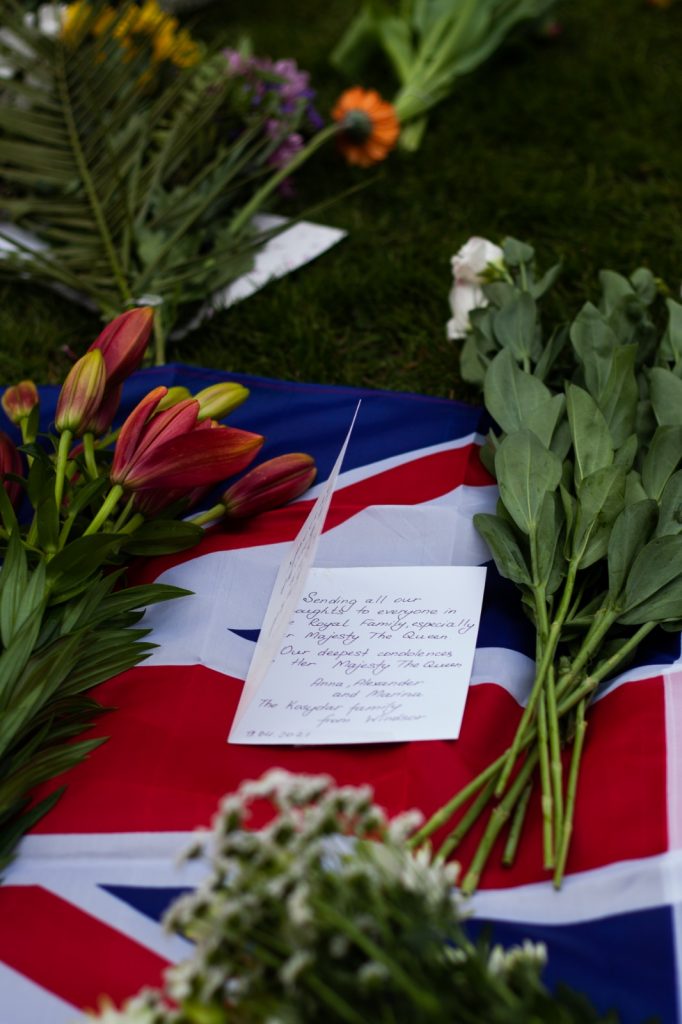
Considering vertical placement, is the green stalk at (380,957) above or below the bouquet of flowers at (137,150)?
below

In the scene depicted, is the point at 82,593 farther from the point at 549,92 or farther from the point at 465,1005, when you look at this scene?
the point at 549,92

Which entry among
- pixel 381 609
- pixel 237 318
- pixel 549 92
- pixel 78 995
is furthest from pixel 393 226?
pixel 78 995

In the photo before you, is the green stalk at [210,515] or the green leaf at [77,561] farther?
the green stalk at [210,515]

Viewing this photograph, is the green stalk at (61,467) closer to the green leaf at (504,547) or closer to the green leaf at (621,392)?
the green leaf at (504,547)

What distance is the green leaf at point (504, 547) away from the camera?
3.17ft

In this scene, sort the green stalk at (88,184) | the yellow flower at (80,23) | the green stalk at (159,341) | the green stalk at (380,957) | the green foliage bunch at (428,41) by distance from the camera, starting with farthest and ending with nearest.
Result: the green foliage bunch at (428,41)
the yellow flower at (80,23)
the green stalk at (88,184)
the green stalk at (159,341)
the green stalk at (380,957)

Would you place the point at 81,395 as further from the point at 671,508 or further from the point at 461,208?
the point at 461,208

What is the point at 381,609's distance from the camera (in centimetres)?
103

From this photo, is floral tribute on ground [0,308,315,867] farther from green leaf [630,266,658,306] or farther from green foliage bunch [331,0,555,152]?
green foliage bunch [331,0,555,152]

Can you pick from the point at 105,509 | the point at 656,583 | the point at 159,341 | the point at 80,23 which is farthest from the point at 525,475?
the point at 80,23

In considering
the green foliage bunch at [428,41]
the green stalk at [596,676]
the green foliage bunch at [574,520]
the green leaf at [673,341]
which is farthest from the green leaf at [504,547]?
the green foliage bunch at [428,41]

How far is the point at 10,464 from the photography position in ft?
3.52

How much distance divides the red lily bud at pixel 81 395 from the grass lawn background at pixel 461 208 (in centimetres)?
56

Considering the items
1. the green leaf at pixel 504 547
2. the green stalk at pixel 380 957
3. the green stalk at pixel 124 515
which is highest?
the green stalk at pixel 124 515
